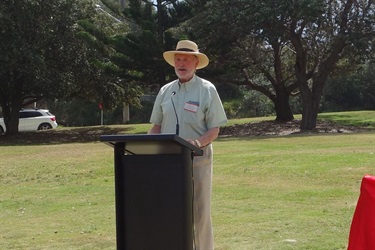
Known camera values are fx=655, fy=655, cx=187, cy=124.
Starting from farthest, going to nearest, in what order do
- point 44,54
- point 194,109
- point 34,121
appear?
point 34,121
point 44,54
point 194,109

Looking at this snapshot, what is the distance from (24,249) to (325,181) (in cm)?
696

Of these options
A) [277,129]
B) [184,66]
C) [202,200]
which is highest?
[184,66]


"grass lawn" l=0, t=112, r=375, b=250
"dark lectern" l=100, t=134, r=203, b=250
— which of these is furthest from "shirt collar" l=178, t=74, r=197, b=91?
"grass lawn" l=0, t=112, r=375, b=250

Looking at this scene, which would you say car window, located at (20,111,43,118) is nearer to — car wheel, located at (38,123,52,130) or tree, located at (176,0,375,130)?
car wheel, located at (38,123,52,130)

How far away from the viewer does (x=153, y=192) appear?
15.0ft

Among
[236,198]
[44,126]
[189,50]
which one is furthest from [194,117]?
[44,126]

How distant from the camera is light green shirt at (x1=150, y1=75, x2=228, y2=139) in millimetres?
5414

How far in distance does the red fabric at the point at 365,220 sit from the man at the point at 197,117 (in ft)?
5.14

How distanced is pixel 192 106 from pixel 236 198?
5808mm

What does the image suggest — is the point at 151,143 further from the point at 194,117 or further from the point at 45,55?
the point at 45,55

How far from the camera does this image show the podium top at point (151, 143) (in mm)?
4363

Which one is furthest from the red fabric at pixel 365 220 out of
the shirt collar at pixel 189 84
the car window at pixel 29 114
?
the car window at pixel 29 114

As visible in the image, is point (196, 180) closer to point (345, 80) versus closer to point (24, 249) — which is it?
point (24, 249)

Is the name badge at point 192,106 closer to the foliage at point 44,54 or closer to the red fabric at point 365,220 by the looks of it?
the red fabric at point 365,220
